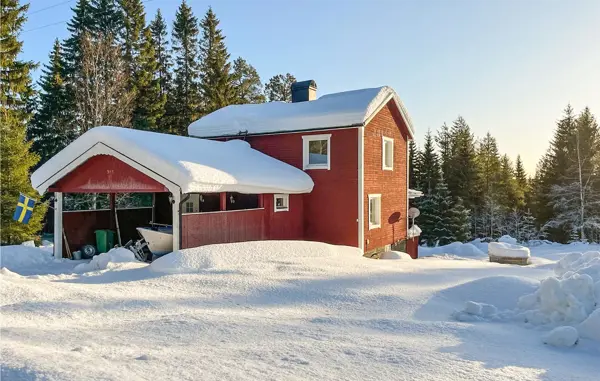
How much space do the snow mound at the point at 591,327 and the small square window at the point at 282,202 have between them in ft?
30.5

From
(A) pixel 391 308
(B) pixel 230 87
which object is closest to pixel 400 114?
(A) pixel 391 308

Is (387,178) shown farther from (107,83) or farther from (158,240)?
(107,83)

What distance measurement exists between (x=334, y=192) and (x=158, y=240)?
19.7 ft

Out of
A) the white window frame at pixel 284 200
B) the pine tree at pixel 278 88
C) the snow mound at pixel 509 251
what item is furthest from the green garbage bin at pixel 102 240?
the pine tree at pixel 278 88

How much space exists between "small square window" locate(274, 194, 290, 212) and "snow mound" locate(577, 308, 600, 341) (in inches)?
366

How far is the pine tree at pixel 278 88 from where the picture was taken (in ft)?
141

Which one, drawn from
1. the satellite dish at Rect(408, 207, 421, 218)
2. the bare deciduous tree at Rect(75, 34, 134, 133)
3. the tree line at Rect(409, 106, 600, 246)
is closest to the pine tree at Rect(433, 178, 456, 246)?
the tree line at Rect(409, 106, 600, 246)

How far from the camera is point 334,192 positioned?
1411 cm

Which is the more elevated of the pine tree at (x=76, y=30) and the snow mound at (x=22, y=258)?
the pine tree at (x=76, y=30)

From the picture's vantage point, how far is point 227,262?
8.28 m

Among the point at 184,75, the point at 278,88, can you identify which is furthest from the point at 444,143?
the point at 184,75

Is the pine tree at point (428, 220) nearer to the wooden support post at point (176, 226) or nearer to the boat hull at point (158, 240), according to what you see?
the boat hull at point (158, 240)

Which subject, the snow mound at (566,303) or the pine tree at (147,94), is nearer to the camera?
the snow mound at (566,303)

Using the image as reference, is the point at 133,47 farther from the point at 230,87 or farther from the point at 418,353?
the point at 418,353
